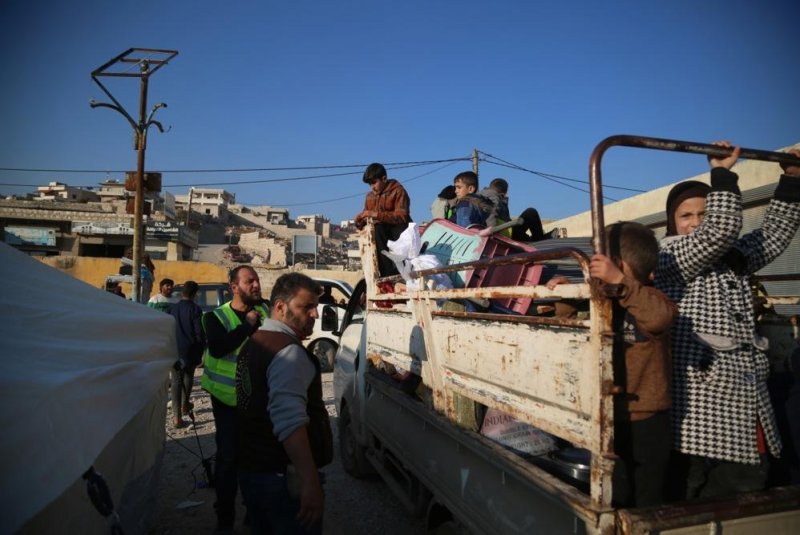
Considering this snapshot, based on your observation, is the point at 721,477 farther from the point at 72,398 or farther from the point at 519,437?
the point at 72,398

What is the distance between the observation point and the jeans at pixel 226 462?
337cm

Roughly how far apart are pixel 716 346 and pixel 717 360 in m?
0.07

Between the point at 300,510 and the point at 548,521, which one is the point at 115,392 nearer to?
the point at 300,510

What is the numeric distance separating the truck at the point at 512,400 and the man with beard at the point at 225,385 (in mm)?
1043

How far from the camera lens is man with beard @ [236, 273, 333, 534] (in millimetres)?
1990

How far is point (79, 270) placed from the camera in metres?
24.7

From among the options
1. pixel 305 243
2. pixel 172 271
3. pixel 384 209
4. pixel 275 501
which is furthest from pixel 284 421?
pixel 305 243

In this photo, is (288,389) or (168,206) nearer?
(288,389)

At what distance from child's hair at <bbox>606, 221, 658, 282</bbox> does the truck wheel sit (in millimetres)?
3219

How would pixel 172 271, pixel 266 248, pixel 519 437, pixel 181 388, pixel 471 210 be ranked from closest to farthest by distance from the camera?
pixel 519 437 < pixel 471 210 < pixel 181 388 < pixel 172 271 < pixel 266 248

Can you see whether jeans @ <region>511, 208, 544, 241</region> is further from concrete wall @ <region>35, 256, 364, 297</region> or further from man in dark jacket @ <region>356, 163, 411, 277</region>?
concrete wall @ <region>35, 256, 364, 297</region>

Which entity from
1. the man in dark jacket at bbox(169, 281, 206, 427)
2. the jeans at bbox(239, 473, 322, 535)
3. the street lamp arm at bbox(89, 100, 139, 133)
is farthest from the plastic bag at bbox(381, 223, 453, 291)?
the street lamp arm at bbox(89, 100, 139, 133)

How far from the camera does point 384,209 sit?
4629 millimetres

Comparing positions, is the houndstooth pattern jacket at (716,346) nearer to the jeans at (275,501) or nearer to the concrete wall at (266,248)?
the jeans at (275,501)
